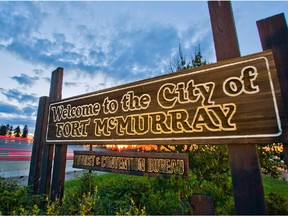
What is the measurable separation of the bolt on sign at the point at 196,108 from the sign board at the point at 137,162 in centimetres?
26

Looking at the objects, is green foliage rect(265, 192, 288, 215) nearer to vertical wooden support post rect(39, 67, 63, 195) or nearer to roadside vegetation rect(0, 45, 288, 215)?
roadside vegetation rect(0, 45, 288, 215)

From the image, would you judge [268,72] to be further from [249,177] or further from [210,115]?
[249,177]

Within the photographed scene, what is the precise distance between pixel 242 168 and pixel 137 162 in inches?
63.3

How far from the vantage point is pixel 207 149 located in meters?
4.92

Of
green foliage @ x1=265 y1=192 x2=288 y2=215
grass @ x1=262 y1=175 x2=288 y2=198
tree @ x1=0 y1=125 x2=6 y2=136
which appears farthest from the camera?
tree @ x1=0 y1=125 x2=6 y2=136

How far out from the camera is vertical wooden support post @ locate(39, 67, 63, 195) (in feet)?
14.9

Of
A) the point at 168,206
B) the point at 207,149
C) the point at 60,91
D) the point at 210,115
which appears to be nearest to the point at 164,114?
the point at 210,115

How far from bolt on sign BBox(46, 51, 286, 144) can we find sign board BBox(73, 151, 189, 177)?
0.84 ft

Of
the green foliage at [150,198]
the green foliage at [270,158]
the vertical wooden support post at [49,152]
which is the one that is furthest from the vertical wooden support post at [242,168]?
the vertical wooden support post at [49,152]

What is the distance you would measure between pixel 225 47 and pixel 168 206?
2.89 meters

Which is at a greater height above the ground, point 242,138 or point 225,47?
point 225,47

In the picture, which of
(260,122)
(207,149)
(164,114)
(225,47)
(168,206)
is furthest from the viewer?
(207,149)

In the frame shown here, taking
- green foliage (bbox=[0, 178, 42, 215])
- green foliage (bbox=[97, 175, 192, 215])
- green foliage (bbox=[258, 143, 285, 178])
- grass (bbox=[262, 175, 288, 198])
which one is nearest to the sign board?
green foliage (bbox=[97, 175, 192, 215])

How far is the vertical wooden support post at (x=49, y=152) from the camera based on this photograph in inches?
179
